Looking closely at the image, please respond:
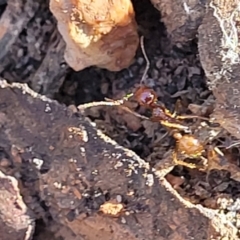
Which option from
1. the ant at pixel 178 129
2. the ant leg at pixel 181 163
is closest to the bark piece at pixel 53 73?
the ant at pixel 178 129

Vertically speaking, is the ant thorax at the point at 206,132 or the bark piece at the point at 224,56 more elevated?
the bark piece at the point at 224,56

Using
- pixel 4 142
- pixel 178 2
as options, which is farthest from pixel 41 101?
pixel 178 2

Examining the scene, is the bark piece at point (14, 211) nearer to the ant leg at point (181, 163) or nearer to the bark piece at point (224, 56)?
the ant leg at point (181, 163)

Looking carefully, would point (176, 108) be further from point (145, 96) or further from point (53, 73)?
point (53, 73)

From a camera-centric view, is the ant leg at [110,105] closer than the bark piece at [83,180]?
No

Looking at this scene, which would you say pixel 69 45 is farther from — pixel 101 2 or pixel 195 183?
pixel 195 183

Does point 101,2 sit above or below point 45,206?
above
